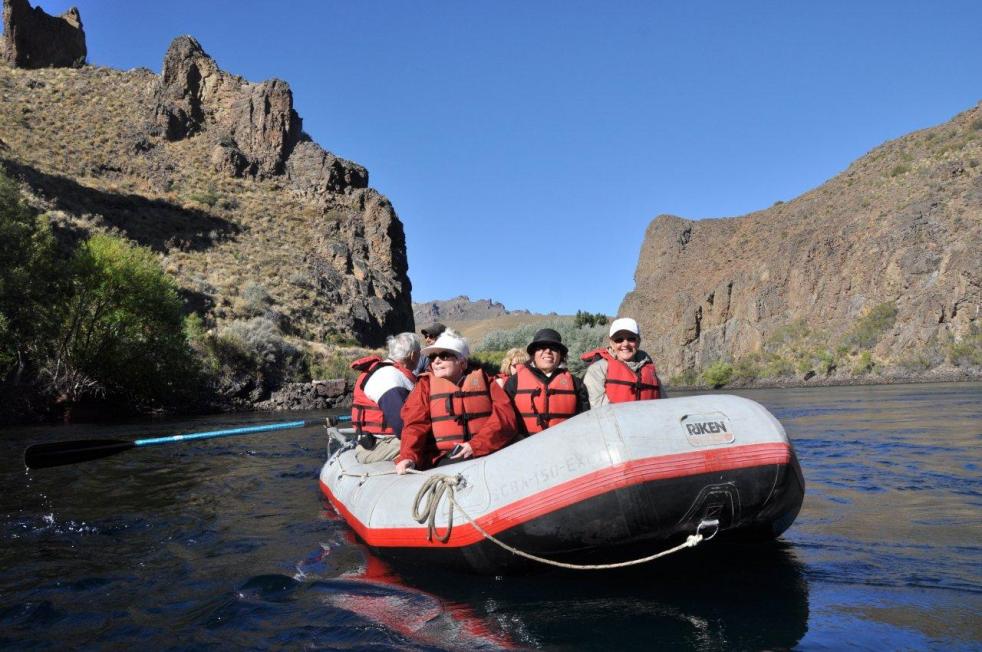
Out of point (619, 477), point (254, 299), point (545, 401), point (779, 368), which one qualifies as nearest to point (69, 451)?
point (545, 401)

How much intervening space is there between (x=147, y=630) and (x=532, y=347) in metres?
3.14

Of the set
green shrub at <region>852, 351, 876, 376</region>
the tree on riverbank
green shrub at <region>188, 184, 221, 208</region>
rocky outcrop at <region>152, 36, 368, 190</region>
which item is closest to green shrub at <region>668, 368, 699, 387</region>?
green shrub at <region>852, 351, 876, 376</region>

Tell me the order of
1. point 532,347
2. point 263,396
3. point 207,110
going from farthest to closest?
1. point 207,110
2. point 263,396
3. point 532,347

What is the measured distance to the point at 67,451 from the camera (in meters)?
8.66

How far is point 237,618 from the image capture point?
4195 millimetres

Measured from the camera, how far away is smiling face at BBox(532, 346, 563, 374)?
5199 millimetres

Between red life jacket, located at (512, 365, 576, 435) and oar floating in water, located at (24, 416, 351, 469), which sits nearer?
red life jacket, located at (512, 365, 576, 435)

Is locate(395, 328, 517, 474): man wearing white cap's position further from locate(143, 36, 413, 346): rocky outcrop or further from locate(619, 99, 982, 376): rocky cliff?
locate(619, 99, 982, 376): rocky cliff

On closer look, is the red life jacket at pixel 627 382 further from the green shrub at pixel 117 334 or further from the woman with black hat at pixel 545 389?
the green shrub at pixel 117 334

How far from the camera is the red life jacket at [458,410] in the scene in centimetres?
526

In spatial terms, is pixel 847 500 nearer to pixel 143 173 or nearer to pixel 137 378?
pixel 137 378

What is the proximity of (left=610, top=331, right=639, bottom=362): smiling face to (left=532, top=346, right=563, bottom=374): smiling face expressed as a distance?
48 cm

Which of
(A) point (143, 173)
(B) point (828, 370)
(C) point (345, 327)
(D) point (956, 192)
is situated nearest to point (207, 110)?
(A) point (143, 173)

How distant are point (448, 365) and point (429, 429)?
0.59m
